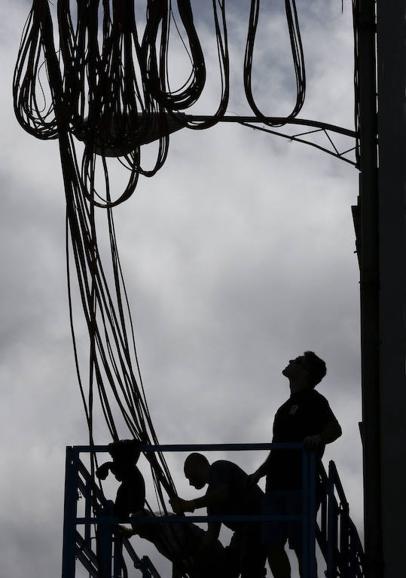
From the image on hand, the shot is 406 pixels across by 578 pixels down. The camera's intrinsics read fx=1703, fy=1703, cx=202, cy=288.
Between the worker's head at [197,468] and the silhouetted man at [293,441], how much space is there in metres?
0.38

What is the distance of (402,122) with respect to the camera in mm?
12867

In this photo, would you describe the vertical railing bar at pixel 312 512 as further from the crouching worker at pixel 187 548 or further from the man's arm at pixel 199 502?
the crouching worker at pixel 187 548

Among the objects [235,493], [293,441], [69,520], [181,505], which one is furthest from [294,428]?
[69,520]

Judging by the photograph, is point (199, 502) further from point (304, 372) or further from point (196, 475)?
point (304, 372)

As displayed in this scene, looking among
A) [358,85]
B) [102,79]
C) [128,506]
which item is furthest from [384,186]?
[128,506]

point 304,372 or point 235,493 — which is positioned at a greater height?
point 304,372

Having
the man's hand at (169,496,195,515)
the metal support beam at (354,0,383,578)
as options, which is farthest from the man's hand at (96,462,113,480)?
the metal support beam at (354,0,383,578)

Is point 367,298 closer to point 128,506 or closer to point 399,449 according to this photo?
point 399,449

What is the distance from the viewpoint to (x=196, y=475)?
12500mm

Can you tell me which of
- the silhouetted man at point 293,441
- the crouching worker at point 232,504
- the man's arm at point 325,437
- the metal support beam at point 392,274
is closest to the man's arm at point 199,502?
the crouching worker at point 232,504

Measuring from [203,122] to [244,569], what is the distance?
3.78 meters

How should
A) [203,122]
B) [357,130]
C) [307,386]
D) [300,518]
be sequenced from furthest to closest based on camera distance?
[357,130]
[203,122]
[307,386]
[300,518]

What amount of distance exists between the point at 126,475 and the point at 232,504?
2.80 feet

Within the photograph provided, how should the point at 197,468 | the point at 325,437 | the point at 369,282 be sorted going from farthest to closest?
the point at 369,282 < the point at 197,468 < the point at 325,437
